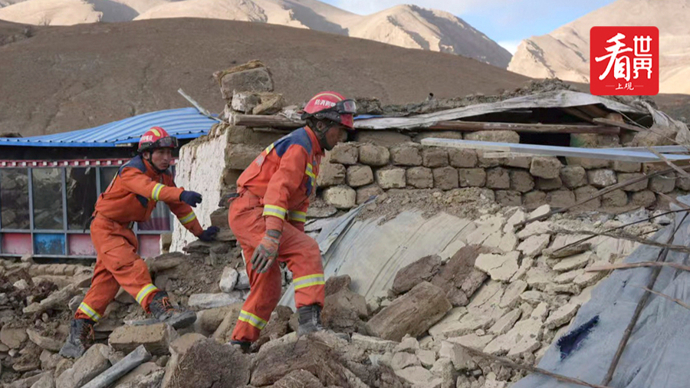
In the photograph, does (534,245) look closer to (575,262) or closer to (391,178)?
(575,262)

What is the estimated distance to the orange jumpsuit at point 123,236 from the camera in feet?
17.2

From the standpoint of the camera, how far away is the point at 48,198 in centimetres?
1412

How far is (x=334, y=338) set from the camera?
12.8 feet

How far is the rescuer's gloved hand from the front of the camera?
407 centimetres

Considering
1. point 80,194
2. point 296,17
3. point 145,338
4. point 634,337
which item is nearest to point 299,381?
point 634,337

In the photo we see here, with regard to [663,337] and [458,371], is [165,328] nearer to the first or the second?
[458,371]

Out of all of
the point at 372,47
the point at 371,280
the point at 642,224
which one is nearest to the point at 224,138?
the point at 371,280

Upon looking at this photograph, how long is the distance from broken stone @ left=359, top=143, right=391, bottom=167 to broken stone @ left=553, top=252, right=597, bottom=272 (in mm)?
2337

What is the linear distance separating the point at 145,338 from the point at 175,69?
2810 centimetres

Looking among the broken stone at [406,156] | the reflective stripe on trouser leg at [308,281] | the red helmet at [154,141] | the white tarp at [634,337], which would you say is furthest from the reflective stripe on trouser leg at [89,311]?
the white tarp at [634,337]

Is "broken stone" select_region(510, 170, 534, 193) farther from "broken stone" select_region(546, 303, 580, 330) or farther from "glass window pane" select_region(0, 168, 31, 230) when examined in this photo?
"glass window pane" select_region(0, 168, 31, 230)

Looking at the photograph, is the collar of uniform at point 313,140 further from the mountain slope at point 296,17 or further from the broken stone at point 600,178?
the mountain slope at point 296,17

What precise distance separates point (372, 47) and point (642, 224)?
106 ft

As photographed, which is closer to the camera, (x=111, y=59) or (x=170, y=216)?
(x=170, y=216)
